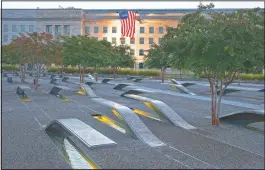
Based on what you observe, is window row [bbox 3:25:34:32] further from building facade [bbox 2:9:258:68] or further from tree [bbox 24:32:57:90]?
tree [bbox 24:32:57:90]

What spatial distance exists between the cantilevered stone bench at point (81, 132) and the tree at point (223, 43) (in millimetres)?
4431

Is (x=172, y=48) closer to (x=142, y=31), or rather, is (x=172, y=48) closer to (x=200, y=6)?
(x=200, y=6)

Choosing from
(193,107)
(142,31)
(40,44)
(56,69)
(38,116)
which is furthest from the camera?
(142,31)

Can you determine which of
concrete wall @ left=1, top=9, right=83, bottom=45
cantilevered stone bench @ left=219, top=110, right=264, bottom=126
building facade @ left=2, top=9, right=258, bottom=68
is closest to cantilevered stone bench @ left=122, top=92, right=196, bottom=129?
cantilevered stone bench @ left=219, top=110, right=264, bottom=126

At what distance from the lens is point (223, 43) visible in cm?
1035

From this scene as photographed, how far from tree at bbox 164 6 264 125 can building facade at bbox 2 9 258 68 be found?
238 ft

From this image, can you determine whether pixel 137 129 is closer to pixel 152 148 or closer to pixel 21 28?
pixel 152 148

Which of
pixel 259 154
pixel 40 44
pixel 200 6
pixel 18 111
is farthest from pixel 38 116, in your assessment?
pixel 40 44

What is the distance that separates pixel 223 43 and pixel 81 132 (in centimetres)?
538

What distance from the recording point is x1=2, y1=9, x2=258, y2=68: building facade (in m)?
86.4

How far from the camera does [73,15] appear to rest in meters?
89.0

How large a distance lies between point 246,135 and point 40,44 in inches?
790

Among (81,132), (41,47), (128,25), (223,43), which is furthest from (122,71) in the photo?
(81,132)

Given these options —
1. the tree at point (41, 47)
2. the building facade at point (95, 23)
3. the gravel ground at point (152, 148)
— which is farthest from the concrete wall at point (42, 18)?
the gravel ground at point (152, 148)
